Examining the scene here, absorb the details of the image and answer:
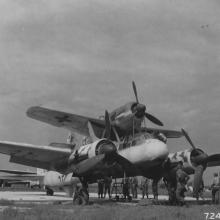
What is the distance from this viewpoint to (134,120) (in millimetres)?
20156

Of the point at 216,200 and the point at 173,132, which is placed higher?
the point at 173,132

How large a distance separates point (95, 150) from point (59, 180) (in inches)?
172

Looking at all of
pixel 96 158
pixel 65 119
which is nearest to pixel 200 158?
pixel 96 158

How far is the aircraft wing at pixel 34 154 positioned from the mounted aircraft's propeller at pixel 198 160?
6135mm

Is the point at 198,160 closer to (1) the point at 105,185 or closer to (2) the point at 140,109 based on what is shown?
(2) the point at 140,109

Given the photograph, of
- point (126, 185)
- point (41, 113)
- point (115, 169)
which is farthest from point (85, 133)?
point (115, 169)

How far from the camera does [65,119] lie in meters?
23.8

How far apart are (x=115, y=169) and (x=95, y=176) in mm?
Answer: 1354

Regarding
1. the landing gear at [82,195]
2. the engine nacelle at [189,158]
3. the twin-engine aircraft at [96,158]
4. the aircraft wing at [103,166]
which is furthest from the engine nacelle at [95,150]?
the engine nacelle at [189,158]

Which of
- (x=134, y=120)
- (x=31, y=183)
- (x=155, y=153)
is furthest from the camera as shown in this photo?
(x=31, y=183)

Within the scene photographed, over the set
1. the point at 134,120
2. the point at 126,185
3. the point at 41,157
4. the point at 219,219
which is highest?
the point at 134,120

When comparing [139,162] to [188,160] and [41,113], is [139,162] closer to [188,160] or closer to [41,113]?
[188,160]

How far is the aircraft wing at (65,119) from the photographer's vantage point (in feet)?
74.8

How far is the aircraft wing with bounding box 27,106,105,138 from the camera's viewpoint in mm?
22812
